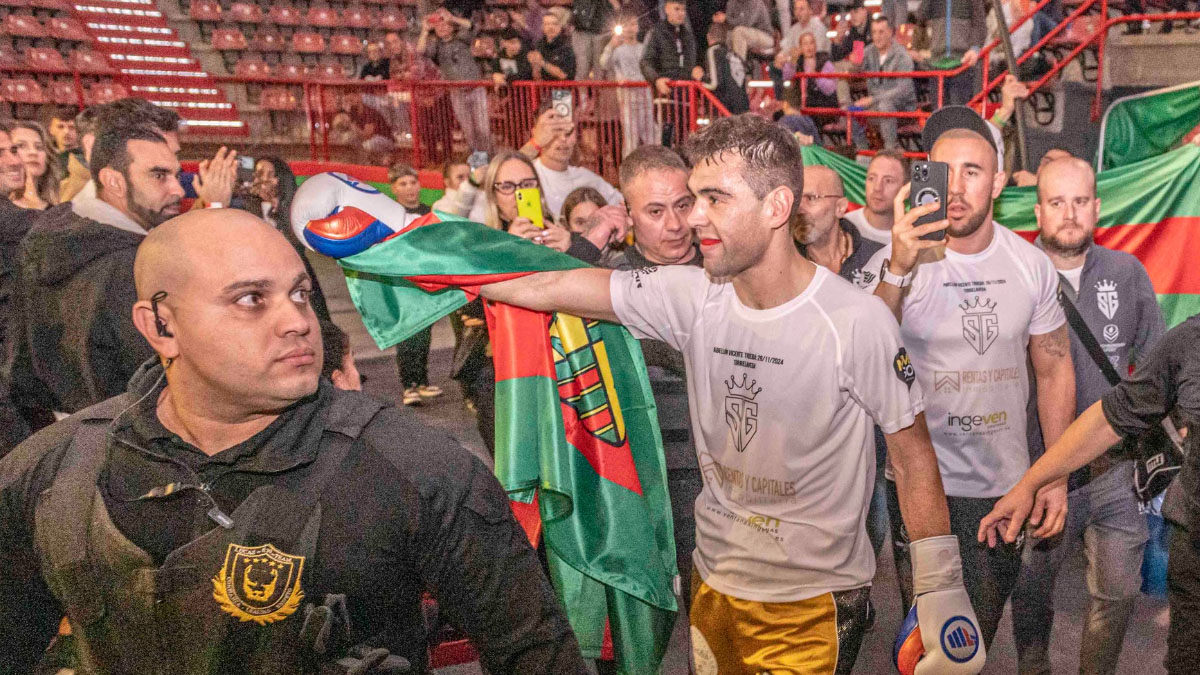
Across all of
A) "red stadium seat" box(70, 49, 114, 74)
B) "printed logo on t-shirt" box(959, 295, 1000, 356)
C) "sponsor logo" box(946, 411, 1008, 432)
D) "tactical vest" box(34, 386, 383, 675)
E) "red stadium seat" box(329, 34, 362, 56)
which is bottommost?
"sponsor logo" box(946, 411, 1008, 432)

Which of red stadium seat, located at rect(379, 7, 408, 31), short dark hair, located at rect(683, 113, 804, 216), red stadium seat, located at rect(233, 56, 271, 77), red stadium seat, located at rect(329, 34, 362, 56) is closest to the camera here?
short dark hair, located at rect(683, 113, 804, 216)

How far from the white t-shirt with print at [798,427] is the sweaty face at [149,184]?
7.84ft

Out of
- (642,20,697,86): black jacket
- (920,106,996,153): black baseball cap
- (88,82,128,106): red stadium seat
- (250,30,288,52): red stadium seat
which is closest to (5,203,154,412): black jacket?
(920,106,996,153): black baseball cap

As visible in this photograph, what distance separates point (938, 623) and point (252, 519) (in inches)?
66.9

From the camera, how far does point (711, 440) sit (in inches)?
114

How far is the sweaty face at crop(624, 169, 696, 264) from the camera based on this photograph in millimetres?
3779

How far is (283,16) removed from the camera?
19.8 meters

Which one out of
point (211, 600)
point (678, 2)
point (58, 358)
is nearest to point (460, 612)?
point (211, 600)

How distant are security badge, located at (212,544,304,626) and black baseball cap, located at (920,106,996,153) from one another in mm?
2947

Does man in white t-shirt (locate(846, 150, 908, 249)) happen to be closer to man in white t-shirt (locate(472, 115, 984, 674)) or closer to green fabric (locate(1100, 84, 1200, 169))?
man in white t-shirt (locate(472, 115, 984, 674))

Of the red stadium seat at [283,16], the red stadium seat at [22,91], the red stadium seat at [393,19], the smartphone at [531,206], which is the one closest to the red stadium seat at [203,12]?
the red stadium seat at [283,16]

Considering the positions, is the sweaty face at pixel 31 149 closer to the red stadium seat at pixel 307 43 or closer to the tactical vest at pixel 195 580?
the tactical vest at pixel 195 580

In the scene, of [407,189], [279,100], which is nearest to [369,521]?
[407,189]

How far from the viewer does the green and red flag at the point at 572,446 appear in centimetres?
328
